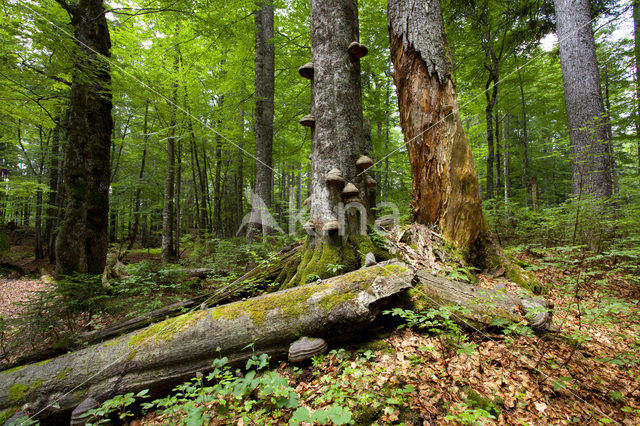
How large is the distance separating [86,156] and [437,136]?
22.4 feet

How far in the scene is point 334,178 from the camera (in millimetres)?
3398

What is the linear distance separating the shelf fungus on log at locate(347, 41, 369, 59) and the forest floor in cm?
376

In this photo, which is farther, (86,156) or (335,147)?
(86,156)

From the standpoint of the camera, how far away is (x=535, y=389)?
6.67ft

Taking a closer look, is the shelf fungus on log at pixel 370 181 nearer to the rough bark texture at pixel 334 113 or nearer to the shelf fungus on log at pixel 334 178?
the rough bark texture at pixel 334 113

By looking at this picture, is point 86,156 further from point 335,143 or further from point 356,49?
point 356,49

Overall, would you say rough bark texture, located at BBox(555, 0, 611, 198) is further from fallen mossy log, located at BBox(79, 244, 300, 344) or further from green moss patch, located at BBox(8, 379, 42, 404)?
green moss patch, located at BBox(8, 379, 42, 404)

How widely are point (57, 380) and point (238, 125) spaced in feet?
34.2

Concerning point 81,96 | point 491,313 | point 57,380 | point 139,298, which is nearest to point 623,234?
point 491,313

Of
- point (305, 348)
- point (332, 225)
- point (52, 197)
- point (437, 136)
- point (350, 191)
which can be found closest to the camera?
point (305, 348)

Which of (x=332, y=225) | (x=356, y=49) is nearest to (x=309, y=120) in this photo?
(x=356, y=49)

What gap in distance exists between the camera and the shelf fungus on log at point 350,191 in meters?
3.39

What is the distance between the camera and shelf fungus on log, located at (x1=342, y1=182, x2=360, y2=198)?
3.39 meters

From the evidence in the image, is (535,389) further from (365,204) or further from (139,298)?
(139,298)
